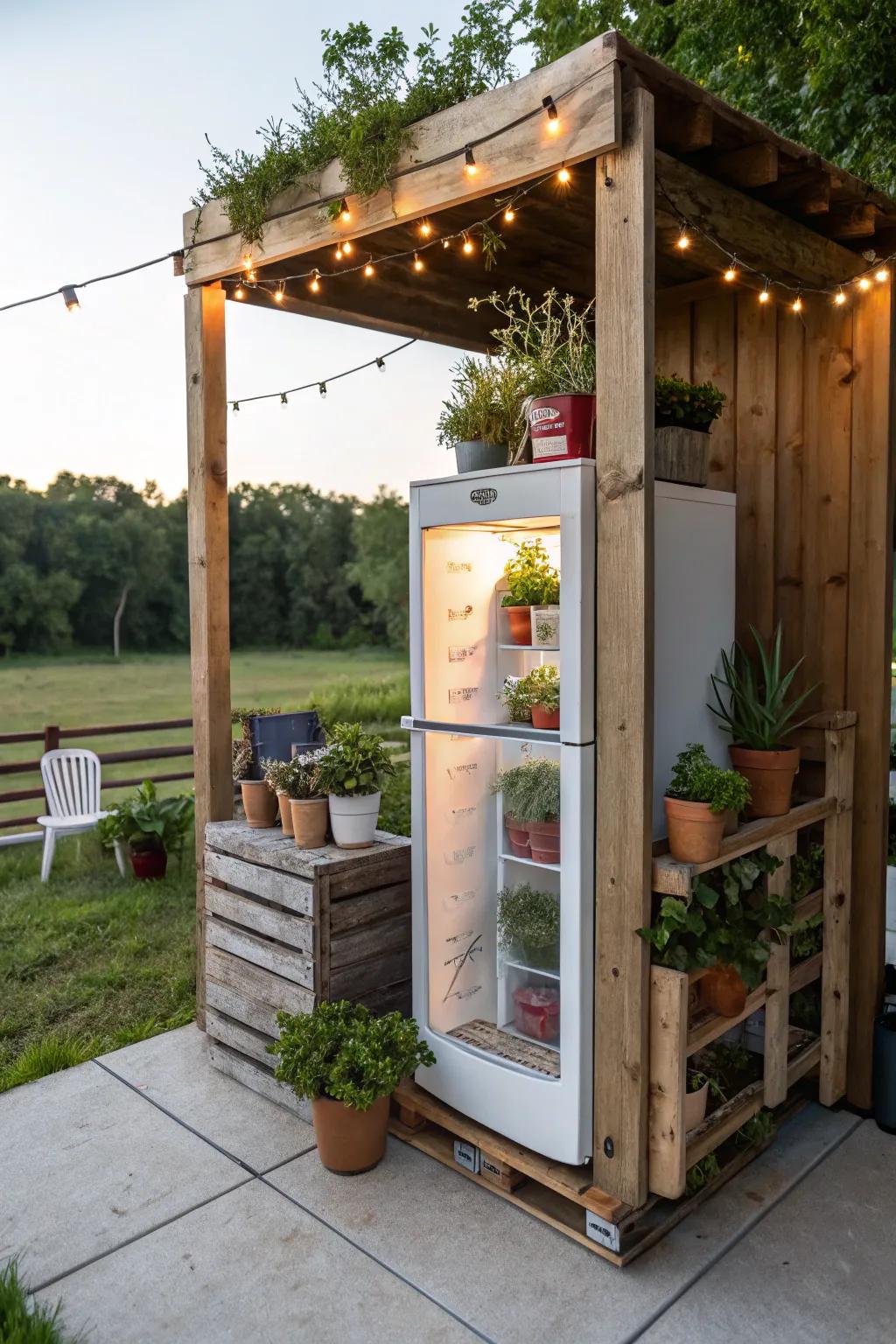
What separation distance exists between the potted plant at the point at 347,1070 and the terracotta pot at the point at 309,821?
53 cm

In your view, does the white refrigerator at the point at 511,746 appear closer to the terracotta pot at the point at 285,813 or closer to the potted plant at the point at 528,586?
the potted plant at the point at 528,586

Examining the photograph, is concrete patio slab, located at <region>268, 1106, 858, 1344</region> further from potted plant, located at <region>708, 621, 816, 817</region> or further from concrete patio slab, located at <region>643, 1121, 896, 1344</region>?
potted plant, located at <region>708, 621, 816, 817</region>

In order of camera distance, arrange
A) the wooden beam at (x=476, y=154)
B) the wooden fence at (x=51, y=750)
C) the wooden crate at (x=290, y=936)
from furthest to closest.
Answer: the wooden fence at (x=51, y=750) → the wooden crate at (x=290, y=936) → the wooden beam at (x=476, y=154)

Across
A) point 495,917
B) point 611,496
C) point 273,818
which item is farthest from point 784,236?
point 273,818

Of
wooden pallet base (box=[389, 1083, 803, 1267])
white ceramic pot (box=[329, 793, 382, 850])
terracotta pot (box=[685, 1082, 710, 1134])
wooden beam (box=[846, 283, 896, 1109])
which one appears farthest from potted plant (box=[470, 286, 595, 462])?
wooden pallet base (box=[389, 1083, 803, 1267])

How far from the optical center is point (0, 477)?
11461 millimetres

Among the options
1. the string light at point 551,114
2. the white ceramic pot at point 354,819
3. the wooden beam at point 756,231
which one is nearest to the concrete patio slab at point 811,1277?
the white ceramic pot at point 354,819

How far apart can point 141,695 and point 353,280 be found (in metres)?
9.96

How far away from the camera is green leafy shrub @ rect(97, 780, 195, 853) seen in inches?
230

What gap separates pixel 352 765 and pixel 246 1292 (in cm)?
138

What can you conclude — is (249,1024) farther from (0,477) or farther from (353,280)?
(0,477)

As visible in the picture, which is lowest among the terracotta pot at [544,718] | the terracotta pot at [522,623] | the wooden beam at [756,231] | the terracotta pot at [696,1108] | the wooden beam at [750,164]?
the terracotta pot at [696,1108]

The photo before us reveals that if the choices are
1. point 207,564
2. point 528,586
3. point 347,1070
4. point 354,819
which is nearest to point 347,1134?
point 347,1070

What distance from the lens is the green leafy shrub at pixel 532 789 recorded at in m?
2.65
